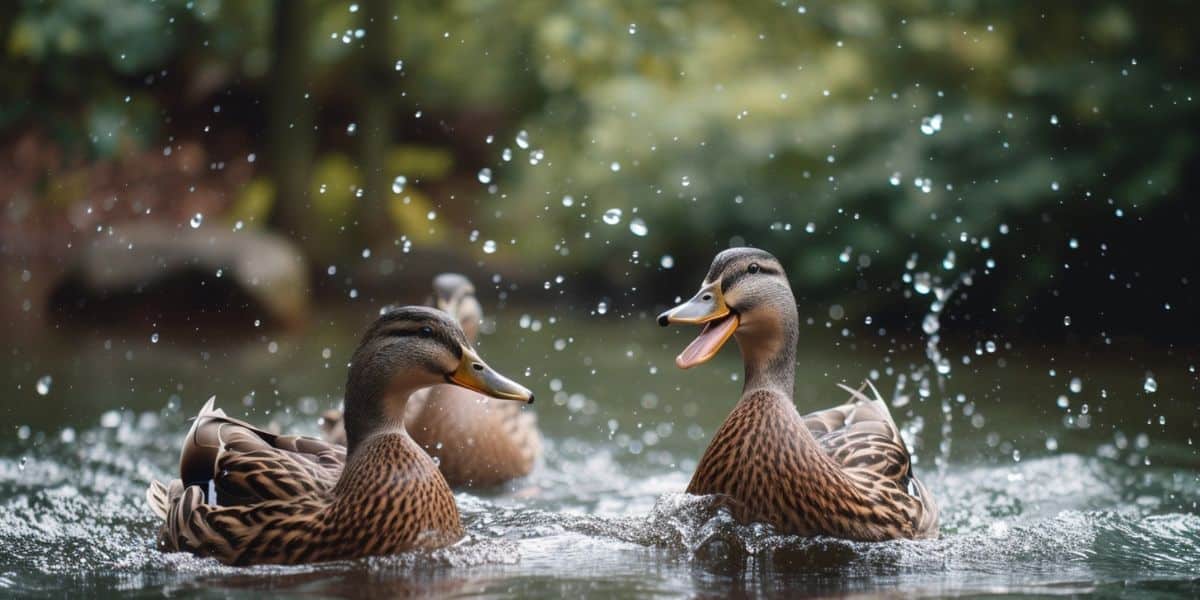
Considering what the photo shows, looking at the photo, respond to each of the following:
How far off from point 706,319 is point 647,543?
877 mm

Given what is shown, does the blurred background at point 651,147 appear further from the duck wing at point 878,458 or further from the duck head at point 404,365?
the duck head at point 404,365

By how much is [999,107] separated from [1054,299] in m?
1.90

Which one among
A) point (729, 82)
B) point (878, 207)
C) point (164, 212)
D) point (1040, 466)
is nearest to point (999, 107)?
point (878, 207)

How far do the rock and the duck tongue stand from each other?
8104mm

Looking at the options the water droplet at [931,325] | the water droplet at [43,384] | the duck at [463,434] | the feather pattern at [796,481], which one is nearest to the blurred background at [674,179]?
the water droplet at [931,325]

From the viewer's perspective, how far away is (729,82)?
14.6m

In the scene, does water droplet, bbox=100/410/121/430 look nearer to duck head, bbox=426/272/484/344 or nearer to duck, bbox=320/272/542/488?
duck, bbox=320/272/542/488

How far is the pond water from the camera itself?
15.0 ft

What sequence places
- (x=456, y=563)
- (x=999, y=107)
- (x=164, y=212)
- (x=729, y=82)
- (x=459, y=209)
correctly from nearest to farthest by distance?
(x=456, y=563) < (x=999, y=107) < (x=729, y=82) < (x=164, y=212) < (x=459, y=209)

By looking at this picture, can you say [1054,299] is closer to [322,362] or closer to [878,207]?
[878,207]

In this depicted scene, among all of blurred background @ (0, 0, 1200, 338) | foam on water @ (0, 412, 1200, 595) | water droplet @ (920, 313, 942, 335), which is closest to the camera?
foam on water @ (0, 412, 1200, 595)

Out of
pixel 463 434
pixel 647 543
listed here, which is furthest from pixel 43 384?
pixel 647 543

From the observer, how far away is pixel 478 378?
4820mm

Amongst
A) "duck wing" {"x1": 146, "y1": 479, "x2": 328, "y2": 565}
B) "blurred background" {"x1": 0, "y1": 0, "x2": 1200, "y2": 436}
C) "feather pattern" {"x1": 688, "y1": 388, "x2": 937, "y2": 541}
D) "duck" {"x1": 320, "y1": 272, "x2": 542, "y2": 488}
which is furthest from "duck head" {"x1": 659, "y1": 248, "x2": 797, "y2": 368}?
"blurred background" {"x1": 0, "y1": 0, "x2": 1200, "y2": 436}
